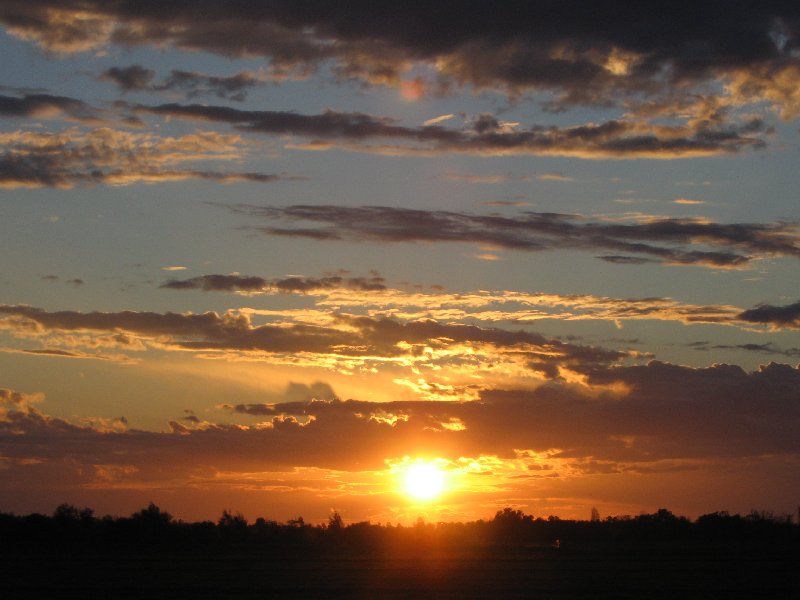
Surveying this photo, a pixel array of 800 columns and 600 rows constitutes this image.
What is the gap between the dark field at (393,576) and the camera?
46406mm

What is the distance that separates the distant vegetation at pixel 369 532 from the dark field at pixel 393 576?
2891 cm

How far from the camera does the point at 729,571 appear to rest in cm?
6275

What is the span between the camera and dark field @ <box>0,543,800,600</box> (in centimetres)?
4641

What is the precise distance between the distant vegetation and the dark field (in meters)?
28.9

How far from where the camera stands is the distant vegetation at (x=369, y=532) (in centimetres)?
11600

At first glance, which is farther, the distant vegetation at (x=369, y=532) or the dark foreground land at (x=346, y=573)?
the distant vegetation at (x=369, y=532)

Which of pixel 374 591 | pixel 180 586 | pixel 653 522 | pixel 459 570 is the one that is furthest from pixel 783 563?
pixel 653 522

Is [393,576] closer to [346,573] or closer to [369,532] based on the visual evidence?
[346,573]

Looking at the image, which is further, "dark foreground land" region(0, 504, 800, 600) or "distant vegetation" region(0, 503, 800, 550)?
"distant vegetation" region(0, 503, 800, 550)

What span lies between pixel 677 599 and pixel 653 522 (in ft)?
402

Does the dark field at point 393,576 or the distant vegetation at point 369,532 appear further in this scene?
the distant vegetation at point 369,532

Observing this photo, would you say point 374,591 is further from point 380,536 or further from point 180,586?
point 380,536

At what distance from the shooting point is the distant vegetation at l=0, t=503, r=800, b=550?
116000mm

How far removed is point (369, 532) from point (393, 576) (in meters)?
98.2
